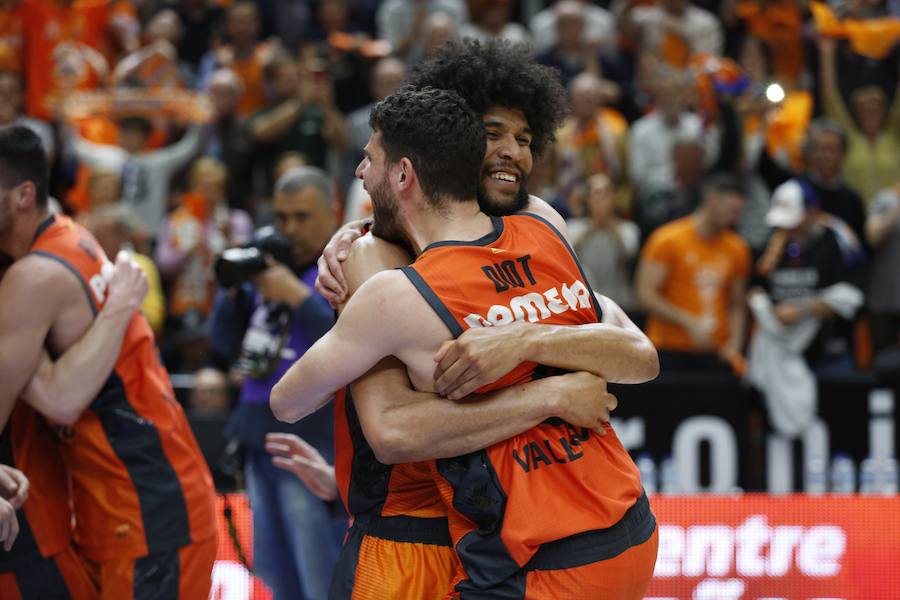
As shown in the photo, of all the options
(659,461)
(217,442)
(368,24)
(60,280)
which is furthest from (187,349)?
(60,280)

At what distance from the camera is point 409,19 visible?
10719mm

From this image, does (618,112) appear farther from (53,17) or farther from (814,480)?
(53,17)

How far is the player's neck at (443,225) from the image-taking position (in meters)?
3.14

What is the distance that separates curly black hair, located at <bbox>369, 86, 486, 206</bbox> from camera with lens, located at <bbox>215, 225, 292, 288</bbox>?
1.52 m

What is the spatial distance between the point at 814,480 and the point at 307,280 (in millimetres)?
4119

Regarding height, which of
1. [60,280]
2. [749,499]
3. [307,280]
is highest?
[60,280]

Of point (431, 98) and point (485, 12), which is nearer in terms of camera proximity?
point (431, 98)

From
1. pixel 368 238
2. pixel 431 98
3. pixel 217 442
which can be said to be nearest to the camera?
pixel 431 98

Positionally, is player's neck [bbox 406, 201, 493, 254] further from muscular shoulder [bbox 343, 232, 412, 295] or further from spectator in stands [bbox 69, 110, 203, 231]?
spectator in stands [bbox 69, 110, 203, 231]

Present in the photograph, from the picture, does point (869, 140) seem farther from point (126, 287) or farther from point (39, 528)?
point (39, 528)

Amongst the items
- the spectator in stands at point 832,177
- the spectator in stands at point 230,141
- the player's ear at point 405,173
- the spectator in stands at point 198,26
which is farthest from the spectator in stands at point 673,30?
the player's ear at point 405,173

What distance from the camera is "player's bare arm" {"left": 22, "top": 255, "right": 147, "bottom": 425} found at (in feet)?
12.2

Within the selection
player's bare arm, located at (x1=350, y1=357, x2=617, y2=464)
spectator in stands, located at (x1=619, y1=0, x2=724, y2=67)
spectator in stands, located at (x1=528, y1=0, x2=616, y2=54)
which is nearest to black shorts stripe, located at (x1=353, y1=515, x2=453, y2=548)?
player's bare arm, located at (x1=350, y1=357, x2=617, y2=464)

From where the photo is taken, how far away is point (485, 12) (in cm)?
1073
